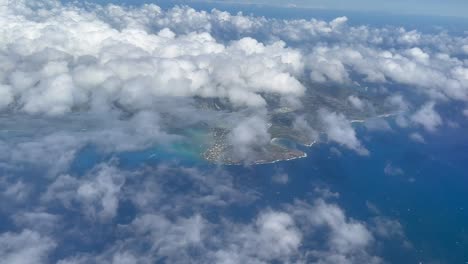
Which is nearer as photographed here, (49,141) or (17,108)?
(49,141)

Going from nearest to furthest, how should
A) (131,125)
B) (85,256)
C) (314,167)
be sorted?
(85,256) < (314,167) < (131,125)

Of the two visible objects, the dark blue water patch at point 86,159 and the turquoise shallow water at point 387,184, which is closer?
the turquoise shallow water at point 387,184

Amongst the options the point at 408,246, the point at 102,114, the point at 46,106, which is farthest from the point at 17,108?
the point at 408,246

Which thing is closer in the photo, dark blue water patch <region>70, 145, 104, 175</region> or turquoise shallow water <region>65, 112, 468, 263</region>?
turquoise shallow water <region>65, 112, 468, 263</region>

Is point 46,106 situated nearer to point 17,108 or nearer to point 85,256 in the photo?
point 17,108

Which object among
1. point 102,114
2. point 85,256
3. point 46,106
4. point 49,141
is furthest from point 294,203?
point 46,106

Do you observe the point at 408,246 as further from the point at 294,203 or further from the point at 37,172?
the point at 37,172

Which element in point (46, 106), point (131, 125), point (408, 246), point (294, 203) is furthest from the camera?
point (46, 106)

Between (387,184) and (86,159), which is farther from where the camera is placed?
(86,159)

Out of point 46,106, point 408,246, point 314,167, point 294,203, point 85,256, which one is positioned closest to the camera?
point 85,256
